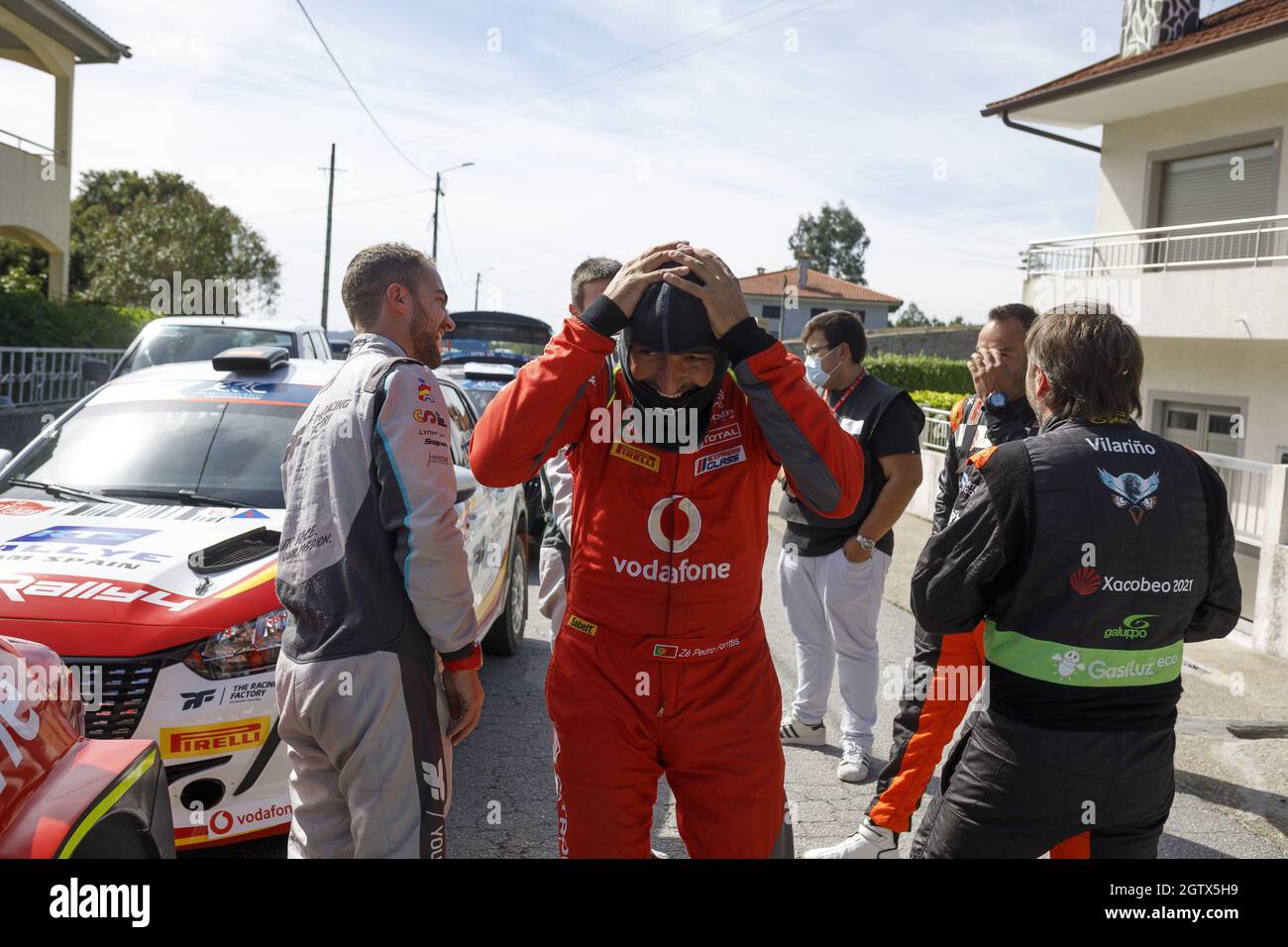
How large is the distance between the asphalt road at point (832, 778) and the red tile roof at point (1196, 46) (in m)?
9.02

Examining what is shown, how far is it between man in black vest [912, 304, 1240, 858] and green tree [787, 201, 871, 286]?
74309 mm

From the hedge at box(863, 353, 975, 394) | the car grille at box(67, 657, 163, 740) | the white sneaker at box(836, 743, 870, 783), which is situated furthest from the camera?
the hedge at box(863, 353, 975, 394)

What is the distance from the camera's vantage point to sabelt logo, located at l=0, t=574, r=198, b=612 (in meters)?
3.42

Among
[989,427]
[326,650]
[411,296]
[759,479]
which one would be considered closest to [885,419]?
[989,427]

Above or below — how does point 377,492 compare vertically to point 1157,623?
above

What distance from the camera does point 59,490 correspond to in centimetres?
447

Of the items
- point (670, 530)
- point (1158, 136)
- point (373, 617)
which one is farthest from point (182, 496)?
point (1158, 136)

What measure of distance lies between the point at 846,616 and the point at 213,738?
2943 millimetres

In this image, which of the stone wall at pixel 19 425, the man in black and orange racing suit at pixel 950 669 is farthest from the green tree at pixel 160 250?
the man in black and orange racing suit at pixel 950 669

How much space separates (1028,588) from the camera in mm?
2494

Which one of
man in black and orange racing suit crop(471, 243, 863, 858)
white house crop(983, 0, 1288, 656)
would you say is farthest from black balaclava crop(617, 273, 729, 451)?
white house crop(983, 0, 1288, 656)

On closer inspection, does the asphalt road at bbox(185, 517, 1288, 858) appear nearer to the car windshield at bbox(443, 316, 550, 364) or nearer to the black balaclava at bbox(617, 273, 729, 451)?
the black balaclava at bbox(617, 273, 729, 451)

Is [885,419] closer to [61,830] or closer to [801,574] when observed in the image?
[801,574]
